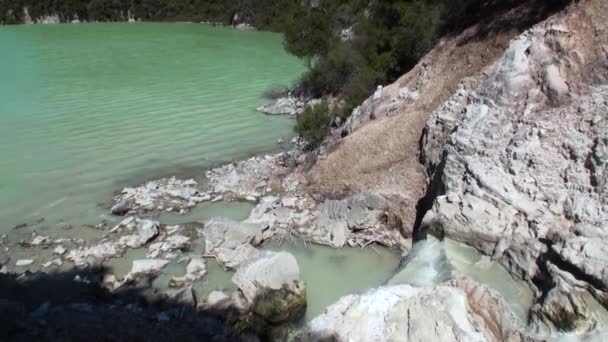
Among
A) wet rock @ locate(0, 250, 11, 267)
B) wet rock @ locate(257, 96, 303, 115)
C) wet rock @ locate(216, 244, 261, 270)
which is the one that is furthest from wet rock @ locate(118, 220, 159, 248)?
wet rock @ locate(257, 96, 303, 115)

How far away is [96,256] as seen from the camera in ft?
26.4

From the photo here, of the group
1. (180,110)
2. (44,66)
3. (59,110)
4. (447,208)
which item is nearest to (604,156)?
(447,208)

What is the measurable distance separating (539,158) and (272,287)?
4.13 metres

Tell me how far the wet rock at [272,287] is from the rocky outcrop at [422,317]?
62 centimetres

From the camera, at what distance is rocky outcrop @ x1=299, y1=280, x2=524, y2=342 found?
5266 millimetres

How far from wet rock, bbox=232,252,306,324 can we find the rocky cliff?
0.78 m

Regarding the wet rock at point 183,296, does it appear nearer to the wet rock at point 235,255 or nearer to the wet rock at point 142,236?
the wet rock at point 235,255

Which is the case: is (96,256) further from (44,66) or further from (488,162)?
(44,66)

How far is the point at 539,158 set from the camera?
6.51 meters

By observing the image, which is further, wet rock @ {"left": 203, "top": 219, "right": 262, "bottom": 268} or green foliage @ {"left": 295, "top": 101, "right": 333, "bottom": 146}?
green foliage @ {"left": 295, "top": 101, "right": 333, "bottom": 146}

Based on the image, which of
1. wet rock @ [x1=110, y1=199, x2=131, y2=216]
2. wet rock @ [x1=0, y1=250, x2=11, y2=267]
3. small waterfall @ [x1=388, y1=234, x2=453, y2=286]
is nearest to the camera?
small waterfall @ [x1=388, y1=234, x2=453, y2=286]

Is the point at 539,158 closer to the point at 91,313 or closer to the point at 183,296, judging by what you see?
the point at 183,296

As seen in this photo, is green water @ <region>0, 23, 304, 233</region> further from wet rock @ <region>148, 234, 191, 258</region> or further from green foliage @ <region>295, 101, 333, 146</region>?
wet rock @ <region>148, 234, 191, 258</region>

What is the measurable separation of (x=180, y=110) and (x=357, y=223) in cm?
1024
